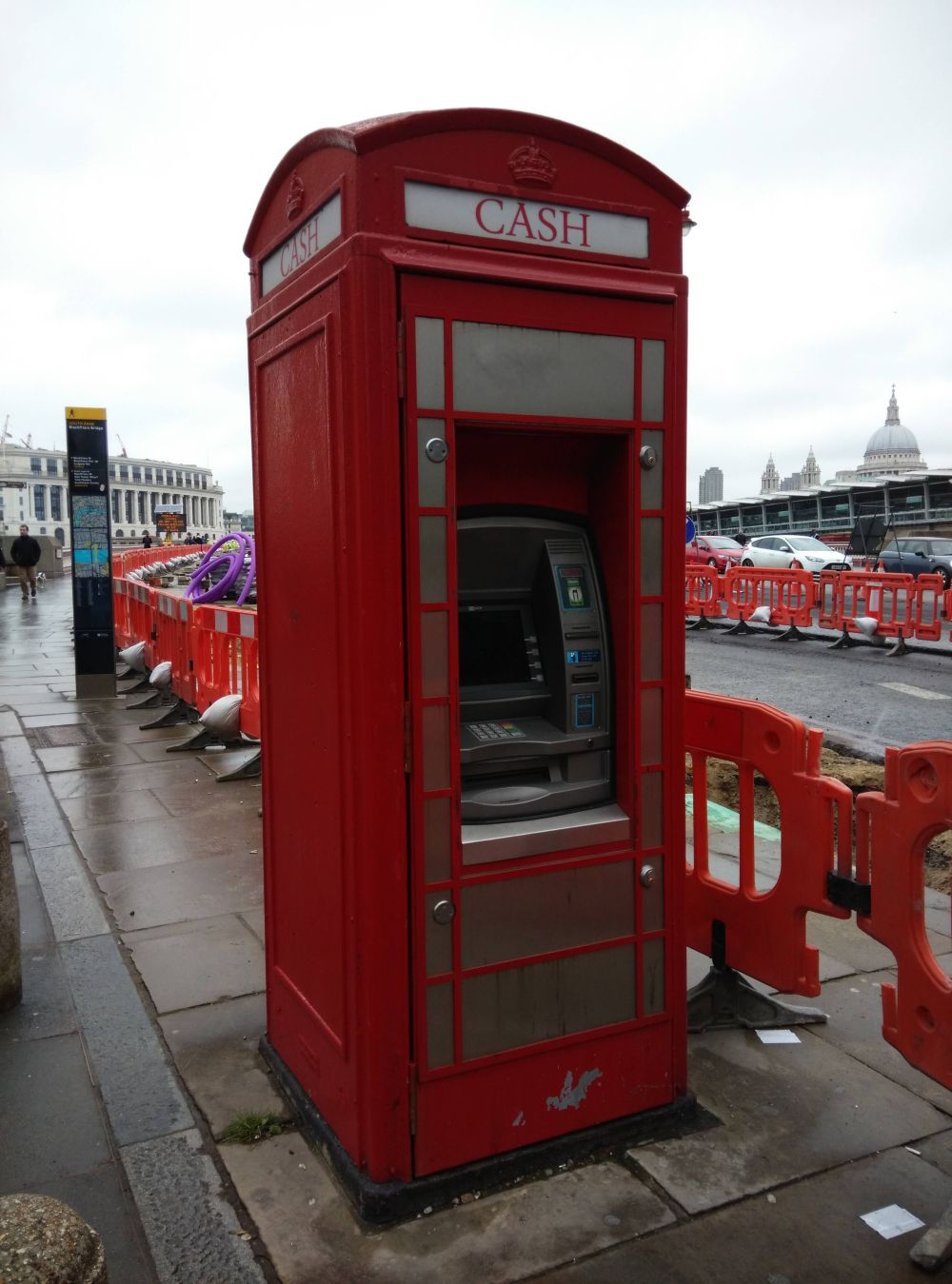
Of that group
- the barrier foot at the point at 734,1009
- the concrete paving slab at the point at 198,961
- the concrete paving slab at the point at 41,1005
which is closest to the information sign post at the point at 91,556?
the concrete paving slab at the point at 198,961

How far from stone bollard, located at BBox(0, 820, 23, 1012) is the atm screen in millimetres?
2237

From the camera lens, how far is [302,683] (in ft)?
10.3

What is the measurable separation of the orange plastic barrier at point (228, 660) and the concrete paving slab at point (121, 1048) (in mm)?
3647

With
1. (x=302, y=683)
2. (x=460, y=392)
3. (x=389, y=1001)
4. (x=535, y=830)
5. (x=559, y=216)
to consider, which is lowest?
(x=389, y=1001)

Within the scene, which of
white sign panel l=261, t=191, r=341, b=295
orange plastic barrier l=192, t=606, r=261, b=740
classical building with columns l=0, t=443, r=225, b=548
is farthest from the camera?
classical building with columns l=0, t=443, r=225, b=548

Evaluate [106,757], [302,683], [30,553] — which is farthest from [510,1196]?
[30,553]

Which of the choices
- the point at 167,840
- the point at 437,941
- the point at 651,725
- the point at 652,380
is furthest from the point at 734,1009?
the point at 167,840

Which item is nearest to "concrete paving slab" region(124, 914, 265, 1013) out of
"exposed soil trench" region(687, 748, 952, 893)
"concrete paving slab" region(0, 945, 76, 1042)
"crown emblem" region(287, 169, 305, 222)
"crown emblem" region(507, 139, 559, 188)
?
"concrete paving slab" region(0, 945, 76, 1042)

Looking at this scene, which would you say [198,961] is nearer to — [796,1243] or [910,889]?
[796,1243]

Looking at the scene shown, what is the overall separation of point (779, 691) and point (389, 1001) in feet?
32.5

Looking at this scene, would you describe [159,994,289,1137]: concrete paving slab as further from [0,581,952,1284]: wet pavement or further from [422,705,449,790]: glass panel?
[422,705,449,790]: glass panel

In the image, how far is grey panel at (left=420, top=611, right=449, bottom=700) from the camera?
271cm

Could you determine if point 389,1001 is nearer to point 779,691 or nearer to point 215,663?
point 215,663

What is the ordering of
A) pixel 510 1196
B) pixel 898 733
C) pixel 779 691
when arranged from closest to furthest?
pixel 510 1196 < pixel 898 733 < pixel 779 691
